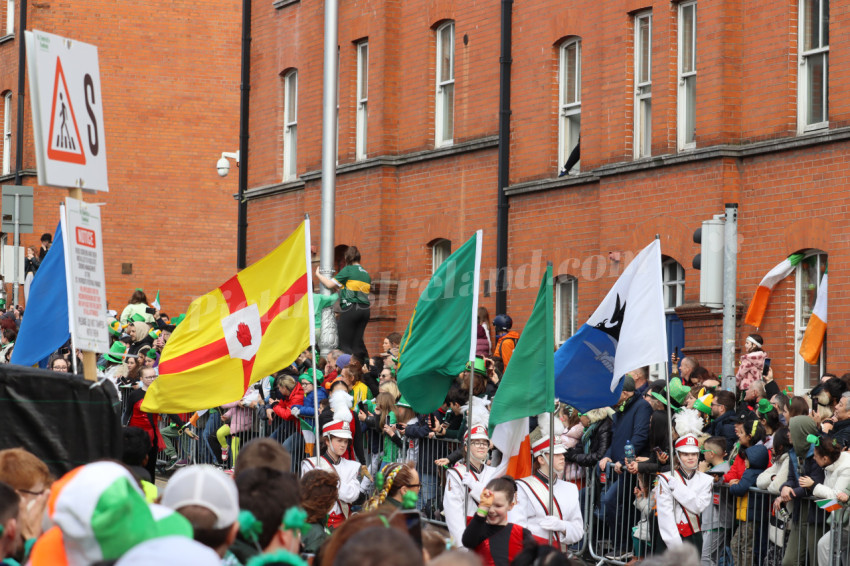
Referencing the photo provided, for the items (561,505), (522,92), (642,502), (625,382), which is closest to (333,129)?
(522,92)

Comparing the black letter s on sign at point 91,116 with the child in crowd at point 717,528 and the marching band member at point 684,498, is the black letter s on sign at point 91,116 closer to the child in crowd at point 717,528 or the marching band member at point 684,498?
the marching band member at point 684,498

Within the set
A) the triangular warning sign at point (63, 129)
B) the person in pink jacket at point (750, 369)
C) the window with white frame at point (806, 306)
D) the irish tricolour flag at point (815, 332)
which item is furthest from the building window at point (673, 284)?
the triangular warning sign at point (63, 129)

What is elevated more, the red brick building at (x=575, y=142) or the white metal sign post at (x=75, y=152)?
the red brick building at (x=575, y=142)

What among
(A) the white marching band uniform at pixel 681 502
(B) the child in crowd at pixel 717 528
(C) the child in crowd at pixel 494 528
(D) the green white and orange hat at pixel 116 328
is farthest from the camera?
(D) the green white and orange hat at pixel 116 328

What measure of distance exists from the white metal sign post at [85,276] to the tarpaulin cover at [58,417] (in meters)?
0.40

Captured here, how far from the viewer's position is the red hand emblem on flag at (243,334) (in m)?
13.6

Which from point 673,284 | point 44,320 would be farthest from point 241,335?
point 673,284

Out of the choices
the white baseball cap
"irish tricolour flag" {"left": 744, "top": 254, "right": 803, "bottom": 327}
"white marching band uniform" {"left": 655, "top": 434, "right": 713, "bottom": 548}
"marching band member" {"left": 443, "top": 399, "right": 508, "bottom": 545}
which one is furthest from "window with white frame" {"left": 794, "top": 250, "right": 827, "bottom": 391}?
the white baseball cap

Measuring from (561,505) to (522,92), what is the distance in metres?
14.0

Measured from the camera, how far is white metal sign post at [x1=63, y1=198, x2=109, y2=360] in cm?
884

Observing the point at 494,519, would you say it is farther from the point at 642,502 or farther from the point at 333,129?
the point at 333,129

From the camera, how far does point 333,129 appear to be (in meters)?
23.6

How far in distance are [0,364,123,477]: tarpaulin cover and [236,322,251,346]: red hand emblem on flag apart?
396cm

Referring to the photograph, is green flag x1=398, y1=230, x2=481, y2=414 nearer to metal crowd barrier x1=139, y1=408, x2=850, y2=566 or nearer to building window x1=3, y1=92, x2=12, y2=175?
metal crowd barrier x1=139, y1=408, x2=850, y2=566
